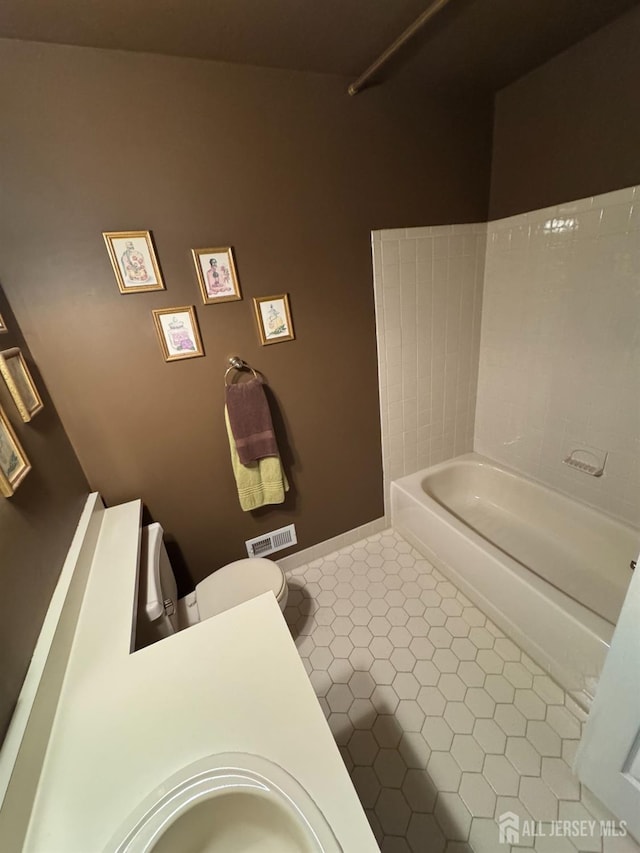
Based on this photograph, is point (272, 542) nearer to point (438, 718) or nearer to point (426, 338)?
point (438, 718)

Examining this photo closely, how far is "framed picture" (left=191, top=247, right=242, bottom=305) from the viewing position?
133 centimetres

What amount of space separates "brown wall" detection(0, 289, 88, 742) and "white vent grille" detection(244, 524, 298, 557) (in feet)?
2.77

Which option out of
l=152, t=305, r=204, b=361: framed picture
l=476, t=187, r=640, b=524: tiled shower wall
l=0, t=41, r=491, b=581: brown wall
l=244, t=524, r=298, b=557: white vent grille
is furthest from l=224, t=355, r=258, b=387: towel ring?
l=476, t=187, r=640, b=524: tiled shower wall

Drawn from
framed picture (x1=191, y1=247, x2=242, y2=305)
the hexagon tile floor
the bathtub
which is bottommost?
the hexagon tile floor

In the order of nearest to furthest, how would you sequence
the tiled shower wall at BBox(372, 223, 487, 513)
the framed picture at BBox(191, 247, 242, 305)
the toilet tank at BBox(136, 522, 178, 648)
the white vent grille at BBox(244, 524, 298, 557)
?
the toilet tank at BBox(136, 522, 178, 648)
the framed picture at BBox(191, 247, 242, 305)
the tiled shower wall at BBox(372, 223, 487, 513)
the white vent grille at BBox(244, 524, 298, 557)

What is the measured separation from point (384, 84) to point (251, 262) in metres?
0.94

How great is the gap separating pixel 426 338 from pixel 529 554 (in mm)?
1287

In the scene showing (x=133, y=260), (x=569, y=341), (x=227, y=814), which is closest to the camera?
(x=227, y=814)

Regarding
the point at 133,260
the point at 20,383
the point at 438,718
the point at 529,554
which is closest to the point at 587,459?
the point at 529,554

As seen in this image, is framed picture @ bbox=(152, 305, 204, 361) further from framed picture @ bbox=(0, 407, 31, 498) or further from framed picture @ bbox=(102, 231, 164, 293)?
framed picture @ bbox=(0, 407, 31, 498)

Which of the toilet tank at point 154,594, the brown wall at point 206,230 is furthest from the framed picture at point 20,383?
the toilet tank at point 154,594

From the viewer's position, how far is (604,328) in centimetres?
149

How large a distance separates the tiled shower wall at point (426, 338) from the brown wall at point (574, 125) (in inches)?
12.5

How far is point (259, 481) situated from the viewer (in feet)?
5.44
